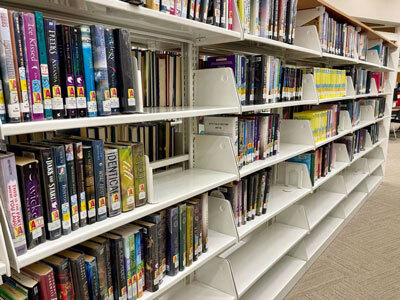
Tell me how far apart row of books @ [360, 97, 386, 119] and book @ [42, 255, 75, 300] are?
3644mm

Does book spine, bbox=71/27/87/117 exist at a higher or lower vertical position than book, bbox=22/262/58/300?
higher

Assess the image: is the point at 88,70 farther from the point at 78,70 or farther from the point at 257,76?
the point at 257,76

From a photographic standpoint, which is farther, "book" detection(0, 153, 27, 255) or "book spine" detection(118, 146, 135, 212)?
"book spine" detection(118, 146, 135, 212)

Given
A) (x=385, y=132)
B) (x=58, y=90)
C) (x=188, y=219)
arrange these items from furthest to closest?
(x=385, y=132)
(x=188, y=219)
(x=58, y=90)

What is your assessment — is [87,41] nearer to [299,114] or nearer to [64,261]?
[64,261]

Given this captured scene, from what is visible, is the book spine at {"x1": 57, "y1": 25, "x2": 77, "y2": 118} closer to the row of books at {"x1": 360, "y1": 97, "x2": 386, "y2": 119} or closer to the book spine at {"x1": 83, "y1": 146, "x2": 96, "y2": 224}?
the book spine at {"x1": 83, "y1": 146, "x2": 96, "y2": 224}

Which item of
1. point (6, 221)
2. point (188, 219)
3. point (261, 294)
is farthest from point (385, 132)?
point (6, 221)

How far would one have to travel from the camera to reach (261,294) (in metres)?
2.06

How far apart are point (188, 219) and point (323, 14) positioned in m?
1.87

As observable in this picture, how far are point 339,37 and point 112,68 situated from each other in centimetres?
229

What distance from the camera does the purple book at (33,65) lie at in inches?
31.8

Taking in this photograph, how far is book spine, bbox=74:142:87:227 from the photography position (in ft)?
3.16

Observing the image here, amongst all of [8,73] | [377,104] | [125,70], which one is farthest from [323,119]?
[8,73]

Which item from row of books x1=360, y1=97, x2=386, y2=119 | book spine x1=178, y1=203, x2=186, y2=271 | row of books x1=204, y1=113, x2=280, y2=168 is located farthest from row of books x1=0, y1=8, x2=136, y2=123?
row of books x1=360, y1=97, x2=386, y2=119
